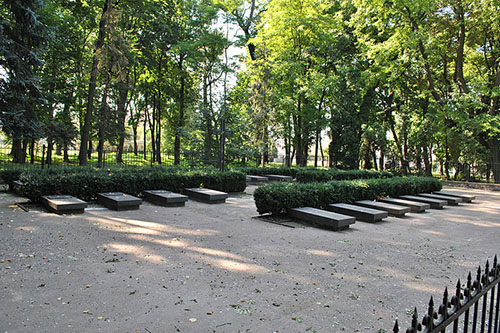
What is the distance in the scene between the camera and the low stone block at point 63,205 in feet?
25.9

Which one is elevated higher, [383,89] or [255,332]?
[383,89]

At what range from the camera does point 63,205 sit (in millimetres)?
7879

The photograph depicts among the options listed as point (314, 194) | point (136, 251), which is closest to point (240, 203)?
point (314, 194)

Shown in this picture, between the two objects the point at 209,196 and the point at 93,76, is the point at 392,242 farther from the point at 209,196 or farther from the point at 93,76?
the point at 93,76

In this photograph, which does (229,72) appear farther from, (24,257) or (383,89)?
(24,257)

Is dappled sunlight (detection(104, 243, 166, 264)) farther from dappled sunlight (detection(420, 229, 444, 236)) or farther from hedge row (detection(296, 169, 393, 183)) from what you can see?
hedge row (detection(296, 169, 393, 183))

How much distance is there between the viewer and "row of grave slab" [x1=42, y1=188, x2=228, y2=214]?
808 cm

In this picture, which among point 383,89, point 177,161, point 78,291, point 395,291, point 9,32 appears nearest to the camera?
point 78,291

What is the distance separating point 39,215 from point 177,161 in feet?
49.5

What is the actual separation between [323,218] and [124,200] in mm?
5442

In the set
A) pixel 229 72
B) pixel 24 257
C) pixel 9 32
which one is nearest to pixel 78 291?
pixel 24 257

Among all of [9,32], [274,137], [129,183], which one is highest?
[9,32]

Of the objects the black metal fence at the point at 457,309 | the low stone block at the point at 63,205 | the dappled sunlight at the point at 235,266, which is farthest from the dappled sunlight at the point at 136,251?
the black metal fence at the point at 457,309

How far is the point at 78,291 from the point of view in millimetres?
3854
